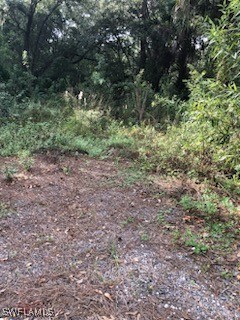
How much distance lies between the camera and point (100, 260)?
2.07 metres

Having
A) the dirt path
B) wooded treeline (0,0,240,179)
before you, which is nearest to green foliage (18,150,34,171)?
wooded treeline (0,0,240,179)

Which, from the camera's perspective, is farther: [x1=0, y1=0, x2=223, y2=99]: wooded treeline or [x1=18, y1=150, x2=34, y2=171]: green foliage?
[x1=0, y1=0, x2=223, y2=99]: wooded treeline

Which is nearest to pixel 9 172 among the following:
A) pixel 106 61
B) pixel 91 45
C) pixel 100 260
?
pixel 100 260

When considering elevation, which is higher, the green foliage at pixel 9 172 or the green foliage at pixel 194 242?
the green foliage at pixel 9 172

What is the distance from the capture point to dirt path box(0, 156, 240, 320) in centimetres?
167

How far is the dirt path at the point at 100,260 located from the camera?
5.49 ft

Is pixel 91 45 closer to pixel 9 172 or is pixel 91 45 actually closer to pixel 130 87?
pixel 130 87

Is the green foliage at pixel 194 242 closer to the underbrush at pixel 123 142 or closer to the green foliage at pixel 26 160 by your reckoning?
the underbrush at pixel 123 142

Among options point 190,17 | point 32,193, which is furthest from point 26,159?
point 190,17

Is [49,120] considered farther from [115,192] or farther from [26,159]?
[115,192]

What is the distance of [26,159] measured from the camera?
3.95 meters

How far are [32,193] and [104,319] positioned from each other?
5.90 feet

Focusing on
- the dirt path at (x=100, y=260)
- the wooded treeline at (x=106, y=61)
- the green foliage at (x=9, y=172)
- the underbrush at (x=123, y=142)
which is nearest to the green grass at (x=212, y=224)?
the dirt path at (x=100, y=260)

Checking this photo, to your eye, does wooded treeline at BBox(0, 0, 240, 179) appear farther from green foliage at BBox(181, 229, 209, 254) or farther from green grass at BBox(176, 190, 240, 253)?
green foliage at BBox(181, 229, 209, 254)
